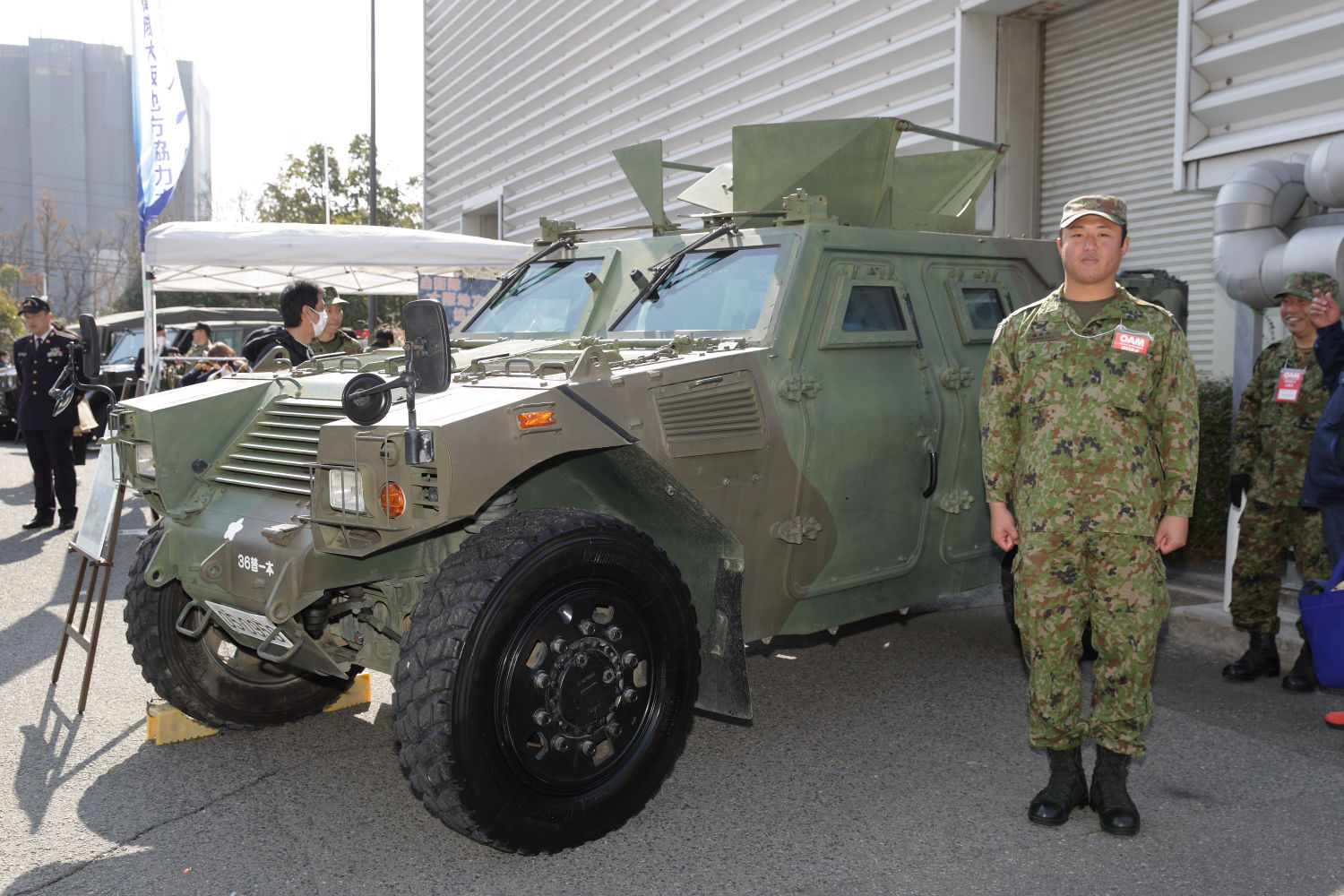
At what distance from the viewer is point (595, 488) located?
4.37m

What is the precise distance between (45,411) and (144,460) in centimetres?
615

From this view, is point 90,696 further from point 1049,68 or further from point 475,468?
point 1049,68

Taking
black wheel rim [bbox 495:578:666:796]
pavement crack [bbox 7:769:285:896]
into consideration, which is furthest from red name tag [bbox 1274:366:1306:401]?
pavement crack [bbox 7:769:285:896]

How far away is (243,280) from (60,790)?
9.80 m

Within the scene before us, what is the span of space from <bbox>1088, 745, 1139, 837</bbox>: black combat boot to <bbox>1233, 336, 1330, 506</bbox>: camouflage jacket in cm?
213

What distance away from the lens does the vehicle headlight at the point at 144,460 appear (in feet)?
14.2

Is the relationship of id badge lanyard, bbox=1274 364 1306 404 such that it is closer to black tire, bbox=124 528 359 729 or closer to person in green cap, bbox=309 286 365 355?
black tire, bbox=124 528 359 729

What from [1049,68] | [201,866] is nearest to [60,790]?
[201,866]

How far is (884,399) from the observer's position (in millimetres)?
4918

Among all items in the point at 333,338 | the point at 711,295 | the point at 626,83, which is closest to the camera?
the point at 711,295

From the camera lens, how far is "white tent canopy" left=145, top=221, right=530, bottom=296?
10.4 metres

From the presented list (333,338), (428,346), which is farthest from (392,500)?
(333,338)

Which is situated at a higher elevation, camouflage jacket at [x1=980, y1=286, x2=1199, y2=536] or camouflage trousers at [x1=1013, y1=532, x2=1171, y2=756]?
camouflage jacket at [x1=980, y1=286, x2=1199, y2=536]

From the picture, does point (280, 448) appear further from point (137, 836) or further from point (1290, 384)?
point (1290, 384)
